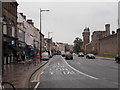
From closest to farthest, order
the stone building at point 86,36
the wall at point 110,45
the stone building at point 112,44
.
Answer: the stone building at point 112,44, the wall at point 110,45, the stone building at point 86,36

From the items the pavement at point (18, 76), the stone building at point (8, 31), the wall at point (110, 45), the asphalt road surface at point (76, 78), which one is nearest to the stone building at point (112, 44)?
the wall at point (110, 45)

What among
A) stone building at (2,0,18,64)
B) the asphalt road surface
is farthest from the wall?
the asphalt road surface

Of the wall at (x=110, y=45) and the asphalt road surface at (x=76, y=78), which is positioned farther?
the wall at (x=110, y=45)

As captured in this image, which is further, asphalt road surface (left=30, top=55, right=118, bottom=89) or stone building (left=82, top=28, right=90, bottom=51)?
stone building (left=82, top=28, right=90, bottom=51)

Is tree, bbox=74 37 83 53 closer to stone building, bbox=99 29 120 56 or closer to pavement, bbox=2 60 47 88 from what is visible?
stone building, bbox=99 29 120 56

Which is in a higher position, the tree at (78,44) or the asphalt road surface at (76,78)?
the tree at (78,44)

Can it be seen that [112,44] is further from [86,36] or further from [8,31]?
[86,36]

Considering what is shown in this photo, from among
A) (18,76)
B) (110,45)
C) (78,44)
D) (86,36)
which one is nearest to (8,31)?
(18,76)

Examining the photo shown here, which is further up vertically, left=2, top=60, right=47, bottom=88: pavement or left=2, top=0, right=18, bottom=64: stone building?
left=2, top=0, right=18, bottom=64: stone building

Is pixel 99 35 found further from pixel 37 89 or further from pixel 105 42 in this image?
pixel 37 89

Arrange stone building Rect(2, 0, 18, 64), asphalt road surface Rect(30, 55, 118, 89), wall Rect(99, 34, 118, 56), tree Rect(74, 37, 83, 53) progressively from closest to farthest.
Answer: asphalt road surface Rect(30, 55, 118, 89) → stone building Rect(2, 0, 18, 64) → wall Rect(99, 34, 118, 56) → tree Rect(74, 37, 83, 53)

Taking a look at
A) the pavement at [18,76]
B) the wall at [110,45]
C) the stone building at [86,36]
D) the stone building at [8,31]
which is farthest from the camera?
the stone building at [86,36]

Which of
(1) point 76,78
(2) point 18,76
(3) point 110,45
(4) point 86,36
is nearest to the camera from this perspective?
(1) point 76,78

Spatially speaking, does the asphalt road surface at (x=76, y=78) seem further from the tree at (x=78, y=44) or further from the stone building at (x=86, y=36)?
the tree at (x=78, y=44)
